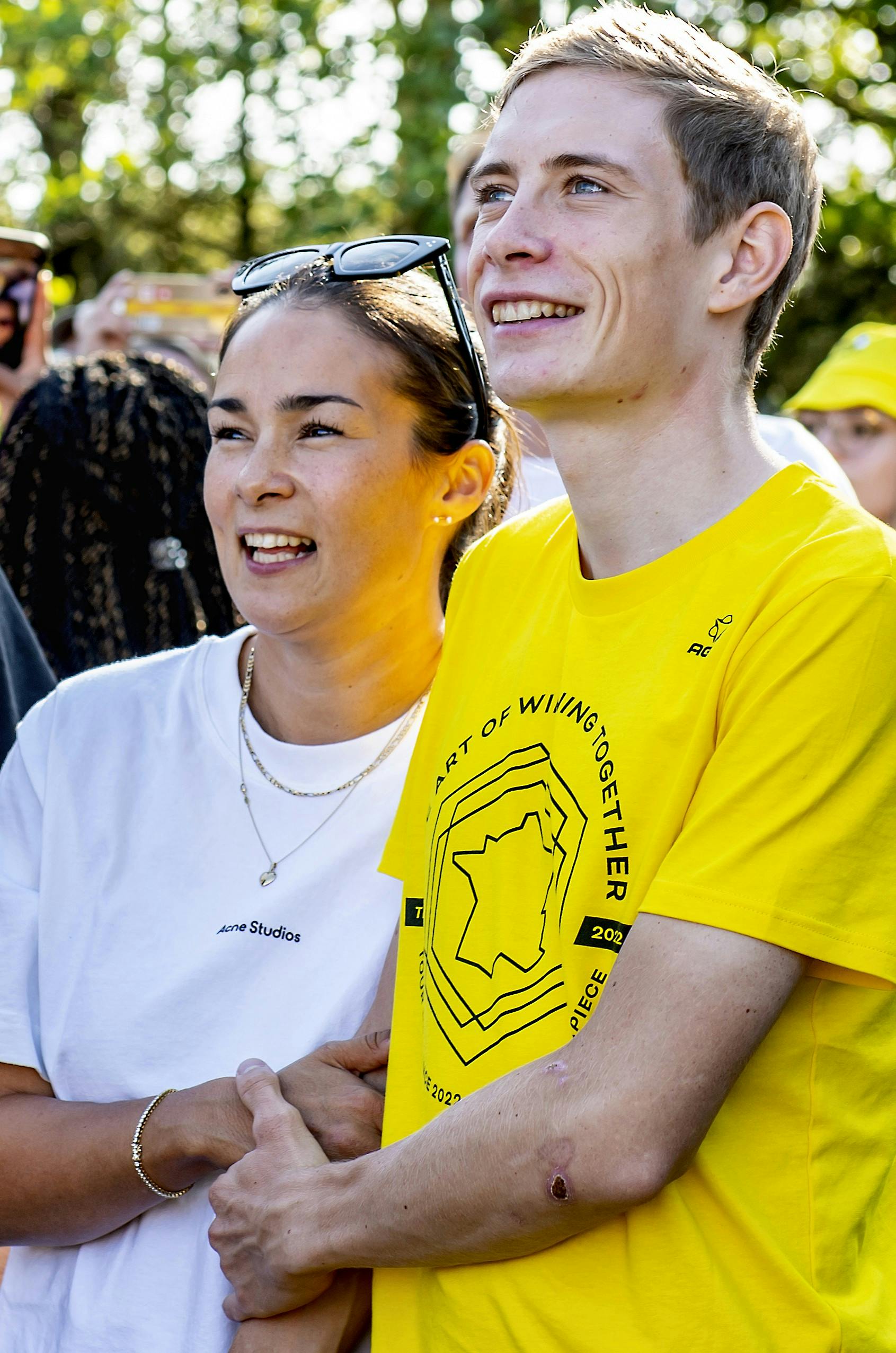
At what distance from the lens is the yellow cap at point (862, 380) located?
4.52 meters

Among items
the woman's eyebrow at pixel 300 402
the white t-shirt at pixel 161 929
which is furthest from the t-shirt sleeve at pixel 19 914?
the woman's eyebrow at pixel 300 402

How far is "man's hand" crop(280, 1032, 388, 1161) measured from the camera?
73.2 inches

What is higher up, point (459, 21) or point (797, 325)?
point (459, 21)

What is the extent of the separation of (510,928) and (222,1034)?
64 cm

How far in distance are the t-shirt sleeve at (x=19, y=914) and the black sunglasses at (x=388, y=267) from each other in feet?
2.87

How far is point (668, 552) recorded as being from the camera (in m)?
1.62

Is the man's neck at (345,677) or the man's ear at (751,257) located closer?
the man's ear at (751,257)

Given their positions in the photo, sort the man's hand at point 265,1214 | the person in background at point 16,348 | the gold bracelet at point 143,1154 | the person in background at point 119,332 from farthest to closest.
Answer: the person in background at point 119,332, the person in background at point 16,348, the gold bracelet at point 143,1154, the man's hand at point 265,1214

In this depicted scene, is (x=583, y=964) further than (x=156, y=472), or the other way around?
(x=156, y=472)

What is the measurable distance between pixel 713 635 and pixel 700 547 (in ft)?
0.42

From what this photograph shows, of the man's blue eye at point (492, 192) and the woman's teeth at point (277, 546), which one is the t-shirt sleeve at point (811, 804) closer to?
the man's blue eye at point (492, 192)

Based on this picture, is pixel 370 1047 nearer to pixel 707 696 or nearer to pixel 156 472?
pixel 707 696

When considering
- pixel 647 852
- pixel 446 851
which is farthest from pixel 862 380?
pixel 647 852

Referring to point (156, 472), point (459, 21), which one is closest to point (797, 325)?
point (459, 21)
